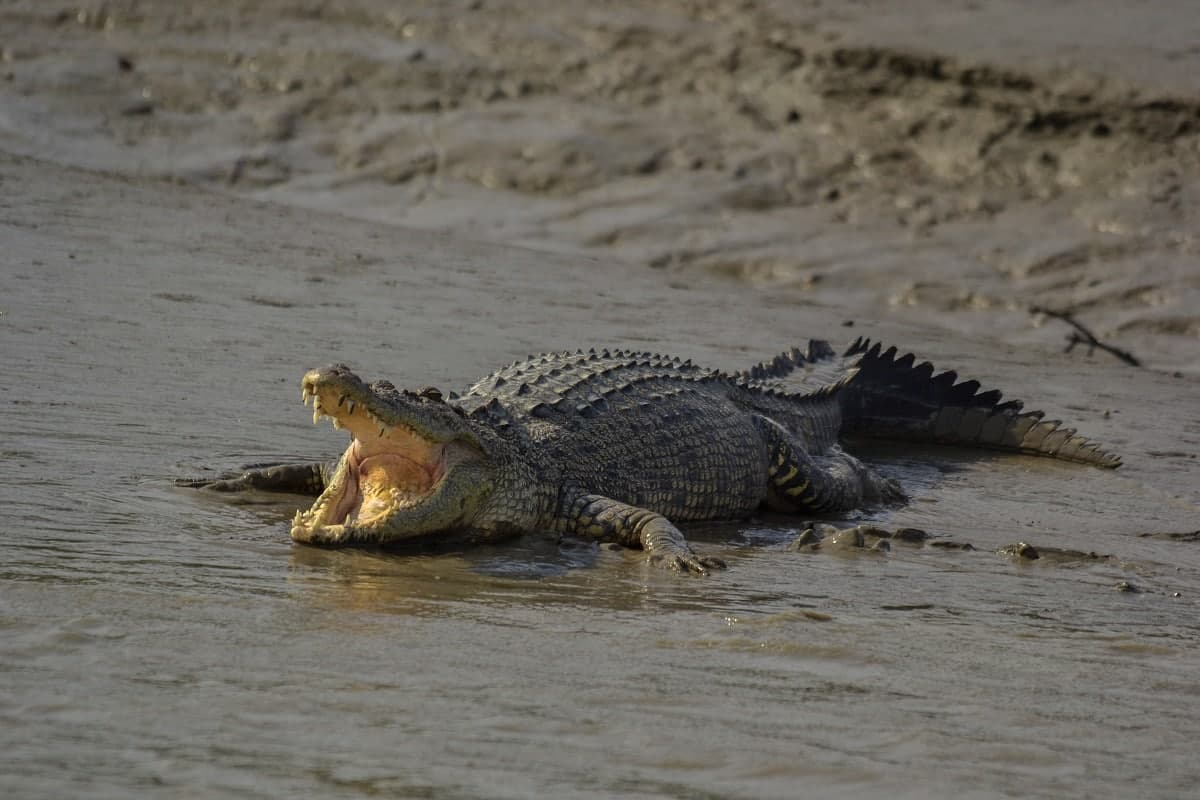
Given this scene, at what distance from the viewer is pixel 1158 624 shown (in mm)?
5320

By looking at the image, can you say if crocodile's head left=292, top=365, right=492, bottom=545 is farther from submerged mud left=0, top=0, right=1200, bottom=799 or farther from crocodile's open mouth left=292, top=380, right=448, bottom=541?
submerged mud left=0, top=0, right=1200, bottom=799

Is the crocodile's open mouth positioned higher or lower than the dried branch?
lower

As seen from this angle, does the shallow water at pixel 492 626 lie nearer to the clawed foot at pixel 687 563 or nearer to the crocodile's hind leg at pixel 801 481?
the clawed foot at pixel 687 563

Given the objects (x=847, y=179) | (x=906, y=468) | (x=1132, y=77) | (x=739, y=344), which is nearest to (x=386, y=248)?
(x=739, y=344)

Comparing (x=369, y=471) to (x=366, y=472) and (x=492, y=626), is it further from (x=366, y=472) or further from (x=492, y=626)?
(x=492, y=626)

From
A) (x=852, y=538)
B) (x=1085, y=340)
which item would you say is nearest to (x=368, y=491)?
(x=852, y=538)

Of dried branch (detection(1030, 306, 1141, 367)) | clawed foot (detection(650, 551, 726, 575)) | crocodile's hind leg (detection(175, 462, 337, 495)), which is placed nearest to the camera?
clawed foot (detection(650, 551, 726, 575))

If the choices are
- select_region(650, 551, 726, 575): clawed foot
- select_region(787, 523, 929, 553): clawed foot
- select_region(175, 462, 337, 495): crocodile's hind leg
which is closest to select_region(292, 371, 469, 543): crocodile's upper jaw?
select_region(175, 462, 337, 495): crocodile's hind leg

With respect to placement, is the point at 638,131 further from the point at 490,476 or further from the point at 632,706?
the point at 632,706

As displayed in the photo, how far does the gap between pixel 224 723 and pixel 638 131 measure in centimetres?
1107

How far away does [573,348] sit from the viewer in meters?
9.66

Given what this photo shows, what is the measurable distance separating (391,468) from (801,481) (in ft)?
7.16

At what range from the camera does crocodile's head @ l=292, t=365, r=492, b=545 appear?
5469 mm

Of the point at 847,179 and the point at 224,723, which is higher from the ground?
the point at 847,179
